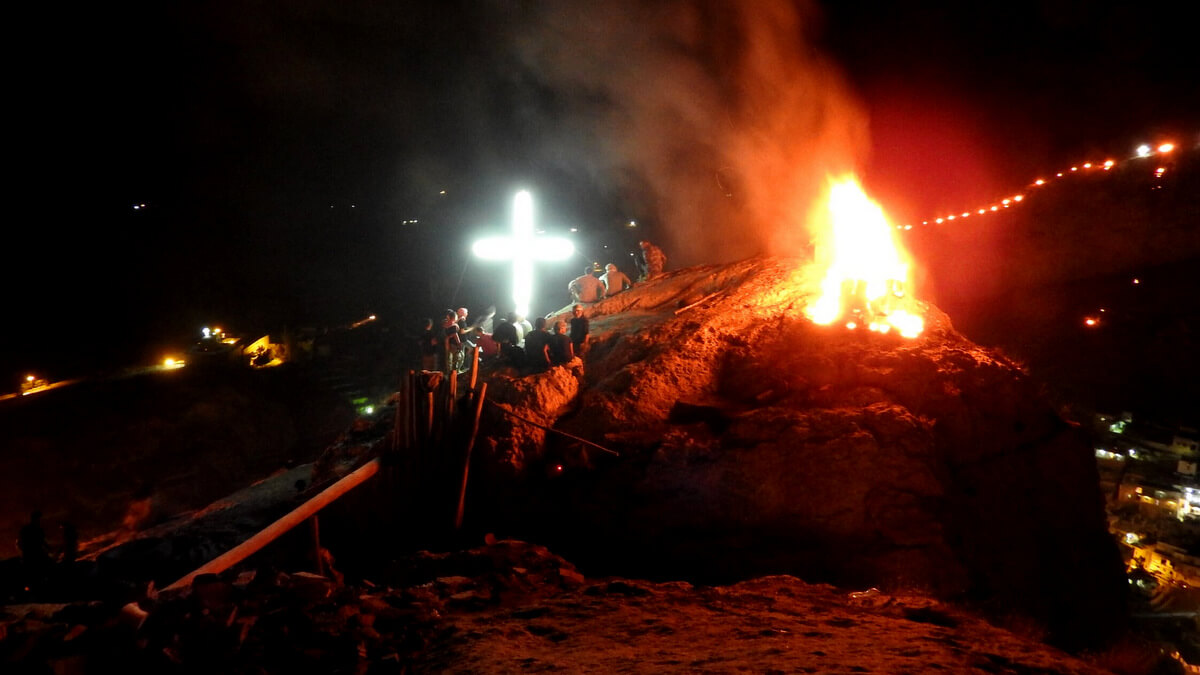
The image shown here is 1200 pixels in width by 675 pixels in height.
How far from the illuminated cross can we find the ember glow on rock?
7565mm

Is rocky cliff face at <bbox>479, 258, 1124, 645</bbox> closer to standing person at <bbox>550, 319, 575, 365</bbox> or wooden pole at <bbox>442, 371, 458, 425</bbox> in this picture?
wooden pole at <bbox>442, 371, 458, 425</bbox>

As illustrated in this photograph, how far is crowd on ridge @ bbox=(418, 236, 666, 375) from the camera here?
421 inches

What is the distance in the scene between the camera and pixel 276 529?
7.32 metres

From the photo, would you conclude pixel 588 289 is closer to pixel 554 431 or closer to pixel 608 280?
pixel 608 280

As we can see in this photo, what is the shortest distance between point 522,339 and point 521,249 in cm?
359

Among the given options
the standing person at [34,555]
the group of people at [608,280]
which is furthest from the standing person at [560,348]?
the standing person at [34,555]

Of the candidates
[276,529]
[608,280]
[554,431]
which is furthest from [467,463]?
[608,280]

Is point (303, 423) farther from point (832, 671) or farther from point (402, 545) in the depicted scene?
point (832, 671)

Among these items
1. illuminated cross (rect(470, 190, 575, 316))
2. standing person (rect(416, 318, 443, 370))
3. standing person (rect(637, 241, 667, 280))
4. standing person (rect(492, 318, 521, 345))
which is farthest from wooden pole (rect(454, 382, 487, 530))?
standing person (rect(637, 241, 667, 280))

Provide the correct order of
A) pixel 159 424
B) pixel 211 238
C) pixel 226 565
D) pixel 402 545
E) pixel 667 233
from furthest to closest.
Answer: pixel 211 238
pixel 667 233
pixel 159 424
pixel 402 545
pixel 226 565

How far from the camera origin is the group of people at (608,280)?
15.5 meters

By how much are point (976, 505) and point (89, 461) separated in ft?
71.9

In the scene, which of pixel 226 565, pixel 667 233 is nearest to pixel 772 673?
pixel 226 565

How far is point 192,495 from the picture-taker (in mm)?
17422
